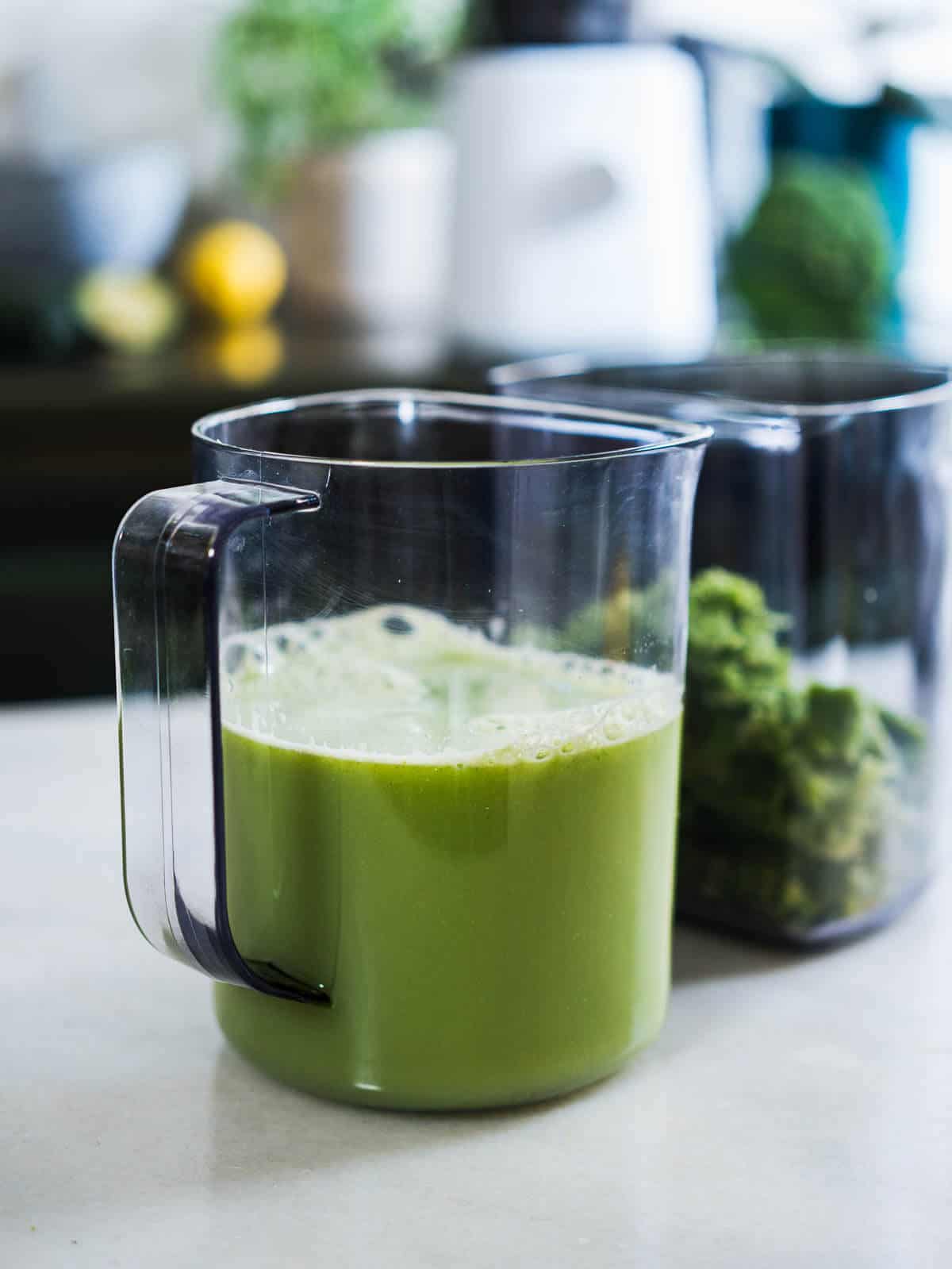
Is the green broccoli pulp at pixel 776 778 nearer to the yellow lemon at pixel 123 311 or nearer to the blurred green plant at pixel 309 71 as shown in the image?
the yellow lemon at pixel 123 311

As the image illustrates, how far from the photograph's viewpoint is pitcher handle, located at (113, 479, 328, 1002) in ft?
1.34

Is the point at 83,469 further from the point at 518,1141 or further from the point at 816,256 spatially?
the point at 518,1141

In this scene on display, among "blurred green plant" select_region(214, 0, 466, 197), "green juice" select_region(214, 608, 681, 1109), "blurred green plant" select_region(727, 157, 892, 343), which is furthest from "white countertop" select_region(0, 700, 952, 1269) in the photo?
"blurred green plant" select_region(214, 0, 466, 197)

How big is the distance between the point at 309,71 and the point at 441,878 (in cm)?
155

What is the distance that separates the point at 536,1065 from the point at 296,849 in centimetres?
9

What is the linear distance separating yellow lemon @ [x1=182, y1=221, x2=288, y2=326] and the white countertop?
1.33m

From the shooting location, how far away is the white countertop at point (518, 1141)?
1.28 feet

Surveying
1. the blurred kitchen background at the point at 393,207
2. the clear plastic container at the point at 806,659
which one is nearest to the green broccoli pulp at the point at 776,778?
the clear plastic container at the point at 806,659

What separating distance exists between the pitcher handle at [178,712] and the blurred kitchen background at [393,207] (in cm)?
89

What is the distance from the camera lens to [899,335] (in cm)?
155

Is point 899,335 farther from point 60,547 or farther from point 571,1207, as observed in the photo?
point 571,1207

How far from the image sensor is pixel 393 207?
1838mm

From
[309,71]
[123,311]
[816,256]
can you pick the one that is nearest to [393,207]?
[309,71]

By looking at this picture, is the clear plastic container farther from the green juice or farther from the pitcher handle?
the pitcher handle
